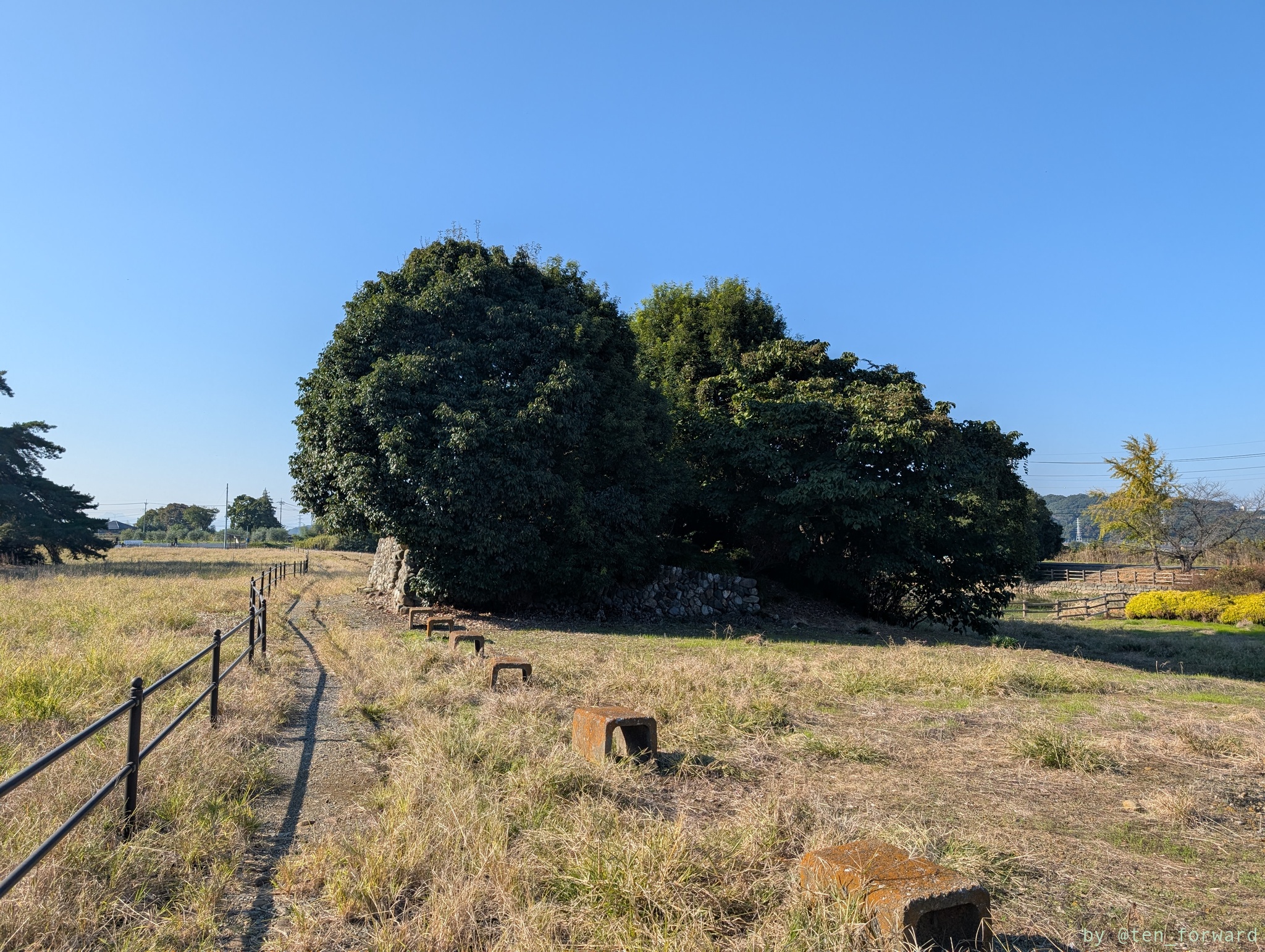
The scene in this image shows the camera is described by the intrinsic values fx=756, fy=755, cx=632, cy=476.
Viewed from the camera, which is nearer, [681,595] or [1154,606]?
[681,595]

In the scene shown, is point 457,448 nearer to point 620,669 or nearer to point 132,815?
point 620,669

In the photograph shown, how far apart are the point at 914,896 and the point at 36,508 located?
41.1 m

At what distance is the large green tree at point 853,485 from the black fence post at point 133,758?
15098mm

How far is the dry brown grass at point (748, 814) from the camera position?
3.41 meters

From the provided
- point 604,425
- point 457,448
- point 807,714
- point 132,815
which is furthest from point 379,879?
point 604,425

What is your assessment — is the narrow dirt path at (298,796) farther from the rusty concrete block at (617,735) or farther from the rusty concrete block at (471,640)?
the rusty concrete block at (471,640)

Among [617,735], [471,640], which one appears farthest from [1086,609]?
[617,735]

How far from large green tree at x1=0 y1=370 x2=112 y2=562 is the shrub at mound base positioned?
4513 cm

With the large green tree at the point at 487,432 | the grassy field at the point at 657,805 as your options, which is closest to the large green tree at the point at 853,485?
the large green tree at the point at 487,432

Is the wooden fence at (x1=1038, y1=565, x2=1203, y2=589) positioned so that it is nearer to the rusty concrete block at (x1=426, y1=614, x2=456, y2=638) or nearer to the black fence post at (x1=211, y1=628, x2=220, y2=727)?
the rusty concrete block at (x1=426, y1=614, x2=456, y2=638)

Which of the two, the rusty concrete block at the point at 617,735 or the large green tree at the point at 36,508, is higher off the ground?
the large green tree at the point at 36,508

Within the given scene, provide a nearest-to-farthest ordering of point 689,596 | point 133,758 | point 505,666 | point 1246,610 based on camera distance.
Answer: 1. point 133,758
2. point 505,666
3. point 689,596
4. point 1246,610

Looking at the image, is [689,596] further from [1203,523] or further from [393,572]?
[1203,523]

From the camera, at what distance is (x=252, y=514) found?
94250mm
